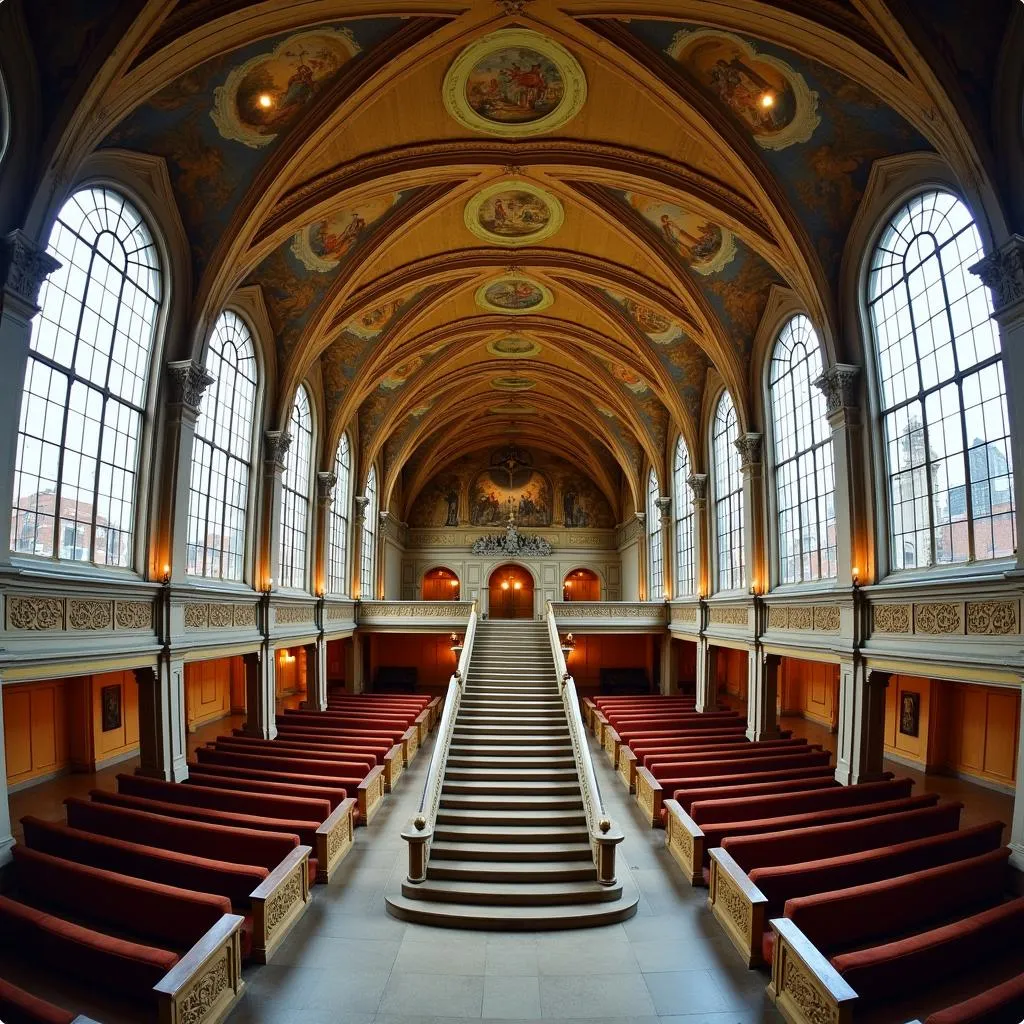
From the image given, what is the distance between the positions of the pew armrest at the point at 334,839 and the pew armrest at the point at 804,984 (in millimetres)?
6166

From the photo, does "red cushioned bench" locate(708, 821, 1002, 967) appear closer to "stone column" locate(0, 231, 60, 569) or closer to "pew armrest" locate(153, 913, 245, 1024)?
"pew armrest" locate(153, 913, 245, 1024)

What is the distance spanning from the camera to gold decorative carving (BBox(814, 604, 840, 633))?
13.9 m

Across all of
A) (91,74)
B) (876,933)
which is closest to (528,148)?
(91,74)

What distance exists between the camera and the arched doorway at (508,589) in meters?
40.0

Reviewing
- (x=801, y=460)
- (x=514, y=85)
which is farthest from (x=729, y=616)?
(x=514, y=85)

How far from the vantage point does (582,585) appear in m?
39.8

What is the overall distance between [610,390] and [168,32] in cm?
1984

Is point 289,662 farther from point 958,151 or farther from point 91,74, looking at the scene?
point 958,151

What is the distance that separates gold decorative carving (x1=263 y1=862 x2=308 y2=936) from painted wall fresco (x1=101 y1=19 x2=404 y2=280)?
1162cm

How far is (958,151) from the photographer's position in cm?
930

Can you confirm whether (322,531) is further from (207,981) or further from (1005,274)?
(1005,274)

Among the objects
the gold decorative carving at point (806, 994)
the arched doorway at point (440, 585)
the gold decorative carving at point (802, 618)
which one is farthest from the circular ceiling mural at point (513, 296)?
the arched doorway at point (440, 585)

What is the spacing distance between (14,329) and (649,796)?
1267 cm

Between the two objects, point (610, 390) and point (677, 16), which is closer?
point (677, 16)
